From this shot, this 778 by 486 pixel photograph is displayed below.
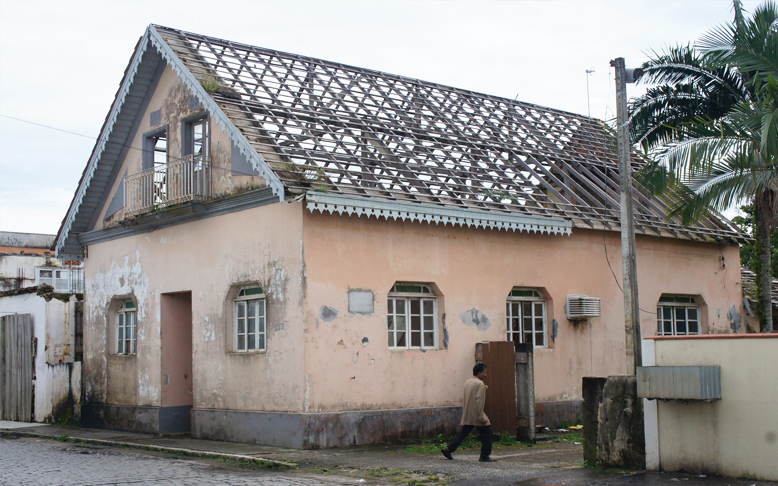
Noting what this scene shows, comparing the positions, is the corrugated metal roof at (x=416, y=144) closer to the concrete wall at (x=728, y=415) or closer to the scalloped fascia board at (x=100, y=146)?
the scalloped fascia board at (x=100, y=146)

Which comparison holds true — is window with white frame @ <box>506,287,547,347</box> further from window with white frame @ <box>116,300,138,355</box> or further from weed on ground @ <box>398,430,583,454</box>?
window with white frame @ <box>116,300,138,355</box>

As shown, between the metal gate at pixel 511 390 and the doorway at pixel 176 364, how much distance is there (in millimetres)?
6073

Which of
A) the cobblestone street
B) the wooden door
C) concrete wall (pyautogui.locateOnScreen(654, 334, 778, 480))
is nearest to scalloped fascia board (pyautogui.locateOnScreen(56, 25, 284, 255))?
the cobblestone street

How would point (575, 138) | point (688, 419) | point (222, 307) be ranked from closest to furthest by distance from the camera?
point (688, 419), point (222, 307), point (575, 138)

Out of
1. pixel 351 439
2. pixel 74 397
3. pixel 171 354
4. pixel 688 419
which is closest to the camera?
pixel 688 419

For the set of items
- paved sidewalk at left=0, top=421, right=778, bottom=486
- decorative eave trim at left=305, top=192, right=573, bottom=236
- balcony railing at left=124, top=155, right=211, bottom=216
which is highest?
balcony railing at left=124, top=155, right=211, bottom=216

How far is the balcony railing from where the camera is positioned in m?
15.5

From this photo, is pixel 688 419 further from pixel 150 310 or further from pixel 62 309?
pixel 62 309

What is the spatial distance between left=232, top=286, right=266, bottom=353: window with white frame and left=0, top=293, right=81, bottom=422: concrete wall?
612 centimetres

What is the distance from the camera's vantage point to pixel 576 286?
17219mm

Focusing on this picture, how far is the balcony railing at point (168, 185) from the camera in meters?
15.5

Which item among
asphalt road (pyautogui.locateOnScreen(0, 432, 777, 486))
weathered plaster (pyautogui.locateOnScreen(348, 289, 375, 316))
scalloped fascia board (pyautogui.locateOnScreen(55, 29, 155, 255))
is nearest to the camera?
asphalt road (pyautogui.locateOnScreen(0, 432, 777, 486))

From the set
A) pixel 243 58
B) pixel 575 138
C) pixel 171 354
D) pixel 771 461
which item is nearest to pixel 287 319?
pixel 171 354

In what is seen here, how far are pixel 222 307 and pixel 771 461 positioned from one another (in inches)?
373
